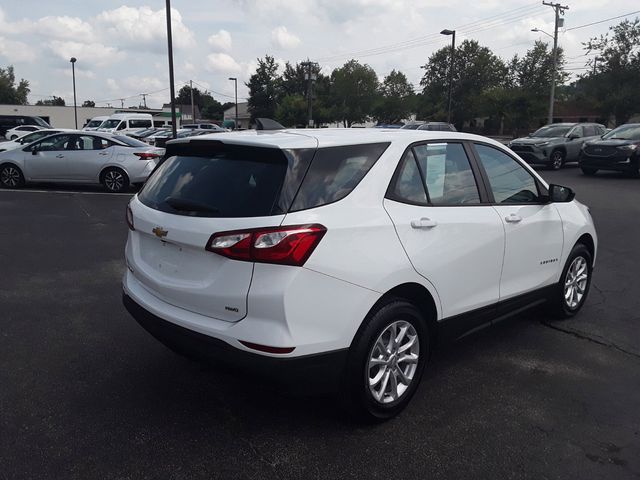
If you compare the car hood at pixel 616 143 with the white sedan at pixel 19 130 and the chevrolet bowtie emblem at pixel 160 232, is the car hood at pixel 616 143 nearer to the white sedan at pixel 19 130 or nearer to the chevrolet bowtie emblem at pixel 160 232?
the chevrolet bowtie emblem at pixel 160 232

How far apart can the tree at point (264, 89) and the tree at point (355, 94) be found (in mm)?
13811

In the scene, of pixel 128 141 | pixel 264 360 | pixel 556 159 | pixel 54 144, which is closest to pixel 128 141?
pixel 128 141

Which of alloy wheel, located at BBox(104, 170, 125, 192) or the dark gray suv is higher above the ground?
the dark gray suv

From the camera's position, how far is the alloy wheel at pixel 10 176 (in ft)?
46.0

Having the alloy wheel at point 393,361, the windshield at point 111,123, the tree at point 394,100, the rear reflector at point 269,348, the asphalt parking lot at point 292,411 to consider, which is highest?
the tree at point 394,100

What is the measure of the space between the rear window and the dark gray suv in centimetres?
1860

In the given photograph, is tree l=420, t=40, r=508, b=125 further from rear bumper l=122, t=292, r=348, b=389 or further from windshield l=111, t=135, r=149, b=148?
rear bumper l=122, t=292, r=348, b=389

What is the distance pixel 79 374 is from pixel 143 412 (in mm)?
784

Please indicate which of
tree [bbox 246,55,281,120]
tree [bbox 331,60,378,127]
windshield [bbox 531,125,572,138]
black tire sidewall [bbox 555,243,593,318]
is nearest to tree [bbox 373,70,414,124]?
tree [bbox 331,60,378,127]

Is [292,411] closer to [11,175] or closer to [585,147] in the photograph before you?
[11,175]

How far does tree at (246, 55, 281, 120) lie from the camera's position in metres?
87.0

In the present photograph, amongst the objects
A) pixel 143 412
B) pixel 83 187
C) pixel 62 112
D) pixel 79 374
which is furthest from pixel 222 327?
pixel 62 112

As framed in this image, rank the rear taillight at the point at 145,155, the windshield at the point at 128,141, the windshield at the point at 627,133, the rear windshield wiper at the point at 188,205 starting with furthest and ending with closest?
the windshield at the point at 627,133, the windshield at the point at 128,141, the rear taillight at the point at 145,155, the rear windshield wiper at the point at 188,205

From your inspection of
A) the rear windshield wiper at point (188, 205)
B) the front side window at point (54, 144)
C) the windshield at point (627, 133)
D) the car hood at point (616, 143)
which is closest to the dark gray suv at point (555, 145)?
the windshield at point (627, 133)
